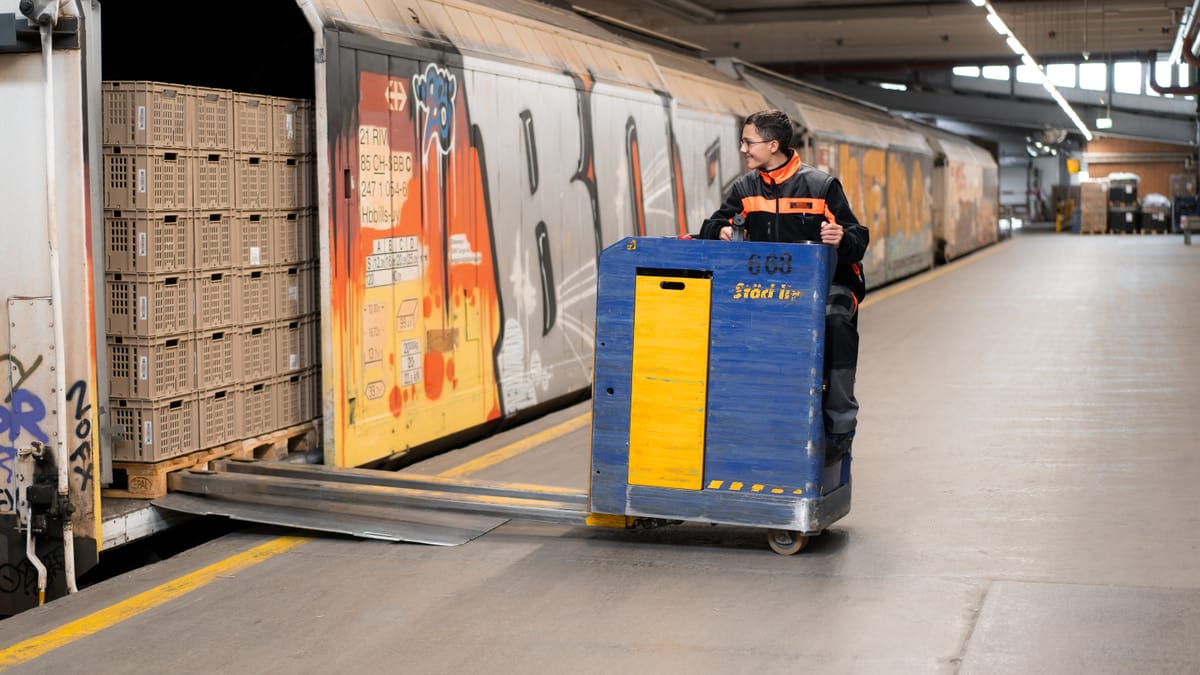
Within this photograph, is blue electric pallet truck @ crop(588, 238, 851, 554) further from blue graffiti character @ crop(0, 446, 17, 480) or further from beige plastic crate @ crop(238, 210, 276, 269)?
blue graffiti character @ crop(0, 446, 17, 480)

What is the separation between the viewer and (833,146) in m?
20.0

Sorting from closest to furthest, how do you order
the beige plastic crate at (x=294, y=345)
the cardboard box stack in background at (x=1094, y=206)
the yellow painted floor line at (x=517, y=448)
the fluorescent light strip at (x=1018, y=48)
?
1. the beige plastic crate at (x=294, y=345)
2. the yellow painted floor line at (x=517, y=448)
3. the fluorescent light strip at (x=1018, y=48)
4. the cardboard box stack in background at (x=1094, y=206)

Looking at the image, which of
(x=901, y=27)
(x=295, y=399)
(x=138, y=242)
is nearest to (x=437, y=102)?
(x=295, y=399)

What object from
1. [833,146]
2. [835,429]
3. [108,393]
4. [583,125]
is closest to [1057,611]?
[835,429]

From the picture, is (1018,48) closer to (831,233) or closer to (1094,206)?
(1094,206)

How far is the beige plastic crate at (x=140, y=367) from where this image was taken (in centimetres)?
626

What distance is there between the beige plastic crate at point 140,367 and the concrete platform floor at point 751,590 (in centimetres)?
79

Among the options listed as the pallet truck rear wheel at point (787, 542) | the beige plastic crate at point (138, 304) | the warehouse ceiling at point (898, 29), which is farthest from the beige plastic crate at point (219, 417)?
the warehouse ceiling at point (898, 29)

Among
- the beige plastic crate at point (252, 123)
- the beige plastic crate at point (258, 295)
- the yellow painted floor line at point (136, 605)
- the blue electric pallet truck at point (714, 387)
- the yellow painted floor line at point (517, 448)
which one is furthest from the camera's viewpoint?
the yellow painted floor line at point (517, 448)

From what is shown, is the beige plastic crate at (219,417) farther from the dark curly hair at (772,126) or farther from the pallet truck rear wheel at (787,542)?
the dark curly hair at (772,126)

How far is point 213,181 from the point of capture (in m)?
6.66

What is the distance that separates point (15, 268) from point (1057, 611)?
14.5ft

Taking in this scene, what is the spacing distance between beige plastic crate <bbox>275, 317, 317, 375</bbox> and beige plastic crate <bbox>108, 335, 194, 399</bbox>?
915 mm

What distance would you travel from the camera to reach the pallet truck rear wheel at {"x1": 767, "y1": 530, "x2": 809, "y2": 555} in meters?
6.06
